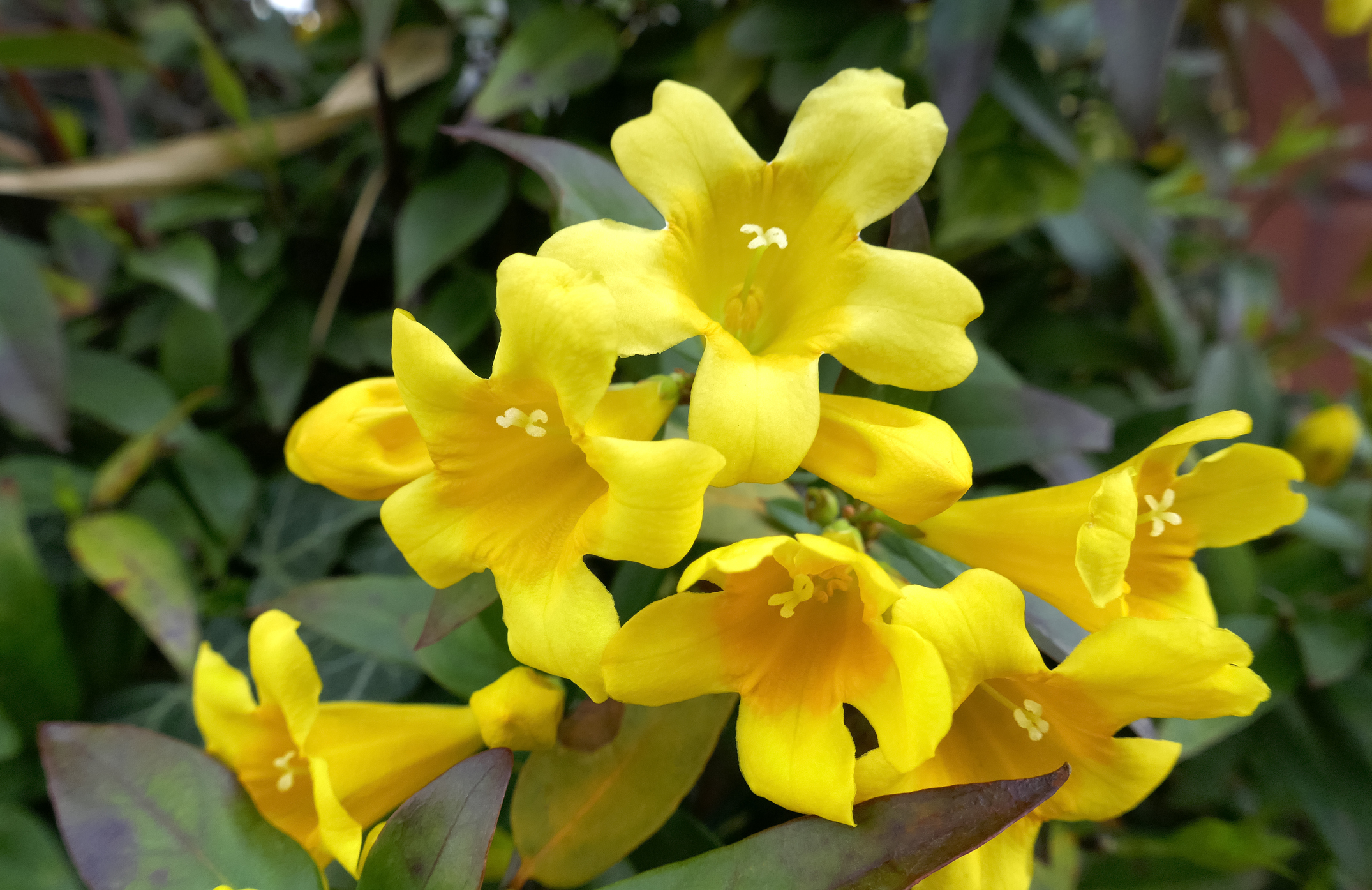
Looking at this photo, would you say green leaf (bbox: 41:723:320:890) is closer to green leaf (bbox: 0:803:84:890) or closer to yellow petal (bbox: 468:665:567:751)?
yellow petal (bbox: 468:665:567:751)

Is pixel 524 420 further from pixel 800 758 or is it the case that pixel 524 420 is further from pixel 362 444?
pixel 800 758

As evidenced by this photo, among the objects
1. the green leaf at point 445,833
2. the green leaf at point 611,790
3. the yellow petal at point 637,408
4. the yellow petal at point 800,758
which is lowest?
the green leaf at point 611,790

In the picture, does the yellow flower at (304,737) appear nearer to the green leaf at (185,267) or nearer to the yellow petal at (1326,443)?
the green leaf at (185,267)

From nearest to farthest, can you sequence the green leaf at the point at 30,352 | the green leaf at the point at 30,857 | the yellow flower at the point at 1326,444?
the green leaf at the point at 30,857, the green leaf at the point at 30,352, the yellow flower at the point at 1326,444

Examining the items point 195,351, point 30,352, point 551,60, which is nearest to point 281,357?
point 195,351

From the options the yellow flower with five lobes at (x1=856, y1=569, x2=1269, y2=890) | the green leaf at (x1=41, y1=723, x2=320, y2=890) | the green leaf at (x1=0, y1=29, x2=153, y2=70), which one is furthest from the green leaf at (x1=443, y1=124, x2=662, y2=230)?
the green leaf at (x1=0, y1=29, x2=153, y2=70)

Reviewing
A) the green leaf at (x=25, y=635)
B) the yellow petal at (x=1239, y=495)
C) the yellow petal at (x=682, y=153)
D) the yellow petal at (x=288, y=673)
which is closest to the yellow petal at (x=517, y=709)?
the yellow petal at (x=288, y=673)
